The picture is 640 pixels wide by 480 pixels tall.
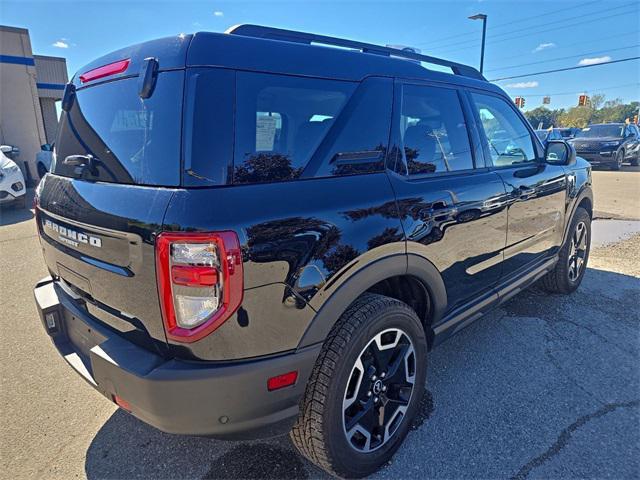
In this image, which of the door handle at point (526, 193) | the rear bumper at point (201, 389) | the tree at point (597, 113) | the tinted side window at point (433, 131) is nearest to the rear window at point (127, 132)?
the rear bumper at point (201, 389)

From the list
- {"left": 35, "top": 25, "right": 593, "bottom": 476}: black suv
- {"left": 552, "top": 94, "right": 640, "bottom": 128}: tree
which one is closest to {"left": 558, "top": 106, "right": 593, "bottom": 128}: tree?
{"left": 552, "top": 94, "right": 640, "bottom": 128}: tree

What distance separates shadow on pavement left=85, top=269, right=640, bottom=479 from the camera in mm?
2072

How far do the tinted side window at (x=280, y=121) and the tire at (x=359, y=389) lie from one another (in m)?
0.75

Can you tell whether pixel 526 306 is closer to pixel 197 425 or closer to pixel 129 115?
pixel 197 425

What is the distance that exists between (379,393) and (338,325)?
489 mm

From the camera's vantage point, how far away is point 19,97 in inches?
557

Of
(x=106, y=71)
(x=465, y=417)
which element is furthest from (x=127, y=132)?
(x=465, y=417)

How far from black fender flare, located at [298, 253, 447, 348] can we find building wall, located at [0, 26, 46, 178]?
616 inches

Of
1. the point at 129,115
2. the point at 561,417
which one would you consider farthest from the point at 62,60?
the point at 561,417

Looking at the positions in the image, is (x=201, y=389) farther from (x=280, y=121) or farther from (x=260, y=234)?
(x=280, y=121)

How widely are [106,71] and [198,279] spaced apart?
1.22 meters

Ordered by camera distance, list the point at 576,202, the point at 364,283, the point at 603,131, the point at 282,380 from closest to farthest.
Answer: the point at 282,380
the point at 364,283
the point at 576,202
the point at 603,131

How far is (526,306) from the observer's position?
4.00 meters

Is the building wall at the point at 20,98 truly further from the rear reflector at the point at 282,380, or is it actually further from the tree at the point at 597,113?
the tree at the point at 597,113
